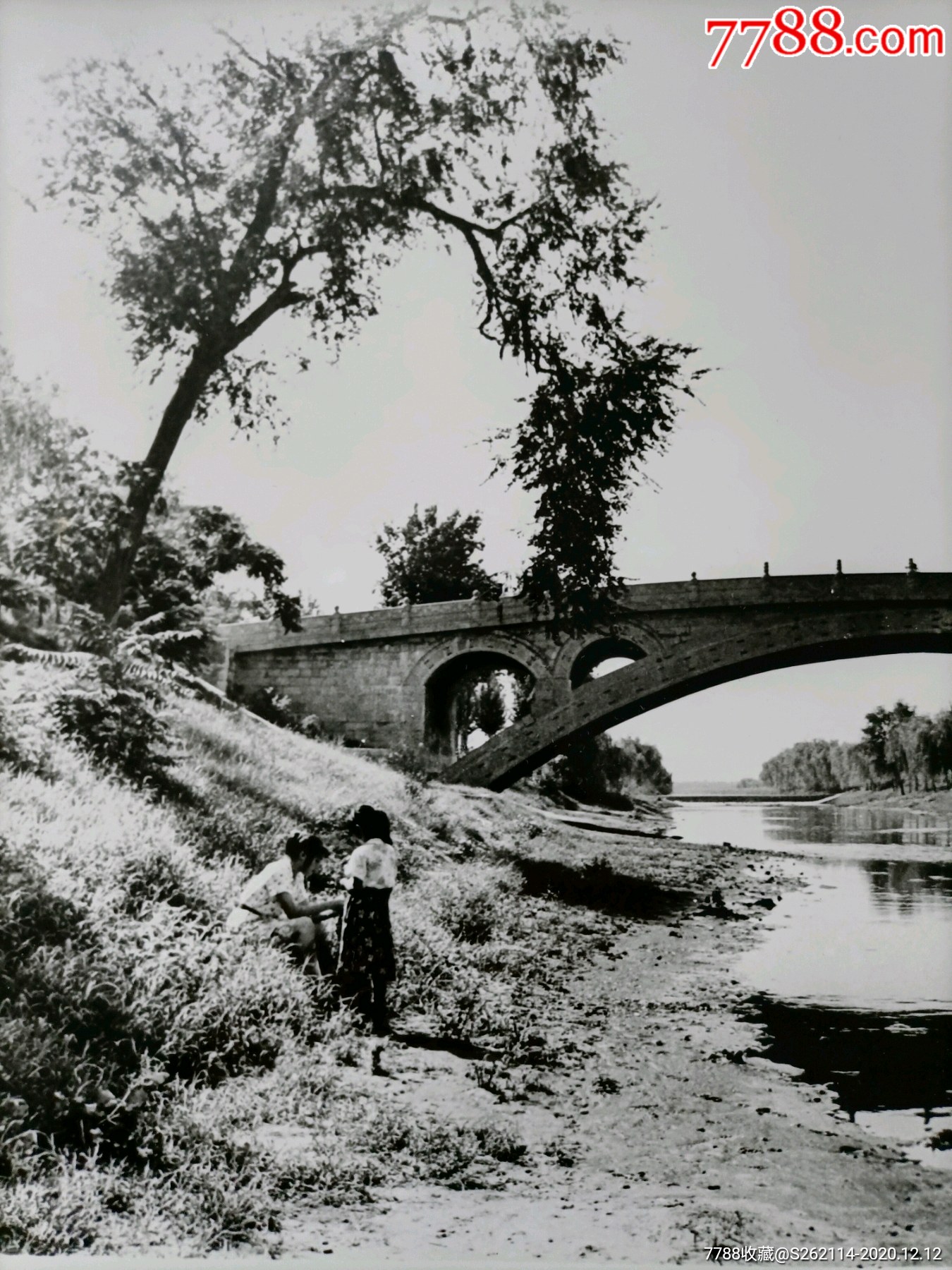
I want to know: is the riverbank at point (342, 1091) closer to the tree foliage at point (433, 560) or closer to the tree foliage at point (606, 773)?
the tree foliage at point (433, 560)

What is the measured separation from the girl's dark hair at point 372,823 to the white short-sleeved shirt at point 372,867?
0.03 m

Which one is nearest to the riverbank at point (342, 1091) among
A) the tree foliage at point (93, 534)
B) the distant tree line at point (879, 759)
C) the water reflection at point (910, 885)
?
the tree foliage at point (93, 534)

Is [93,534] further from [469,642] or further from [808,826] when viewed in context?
[808,826]

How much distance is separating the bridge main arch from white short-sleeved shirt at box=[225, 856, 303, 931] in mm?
1493

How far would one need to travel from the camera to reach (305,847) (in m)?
3.42

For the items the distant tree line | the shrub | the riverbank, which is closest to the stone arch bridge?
the distant tree line

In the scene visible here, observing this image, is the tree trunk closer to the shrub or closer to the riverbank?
the shrub

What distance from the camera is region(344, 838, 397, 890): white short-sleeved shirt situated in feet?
11.1

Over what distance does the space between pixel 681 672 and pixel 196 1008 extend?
3.65 metres

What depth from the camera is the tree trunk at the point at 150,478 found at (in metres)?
3.85

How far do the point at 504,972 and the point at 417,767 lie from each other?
47.9 inches

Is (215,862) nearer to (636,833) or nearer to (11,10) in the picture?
(11,10)

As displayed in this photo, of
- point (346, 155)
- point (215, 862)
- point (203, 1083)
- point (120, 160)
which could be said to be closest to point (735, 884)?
point (215, 862)

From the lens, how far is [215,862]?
341 cm
